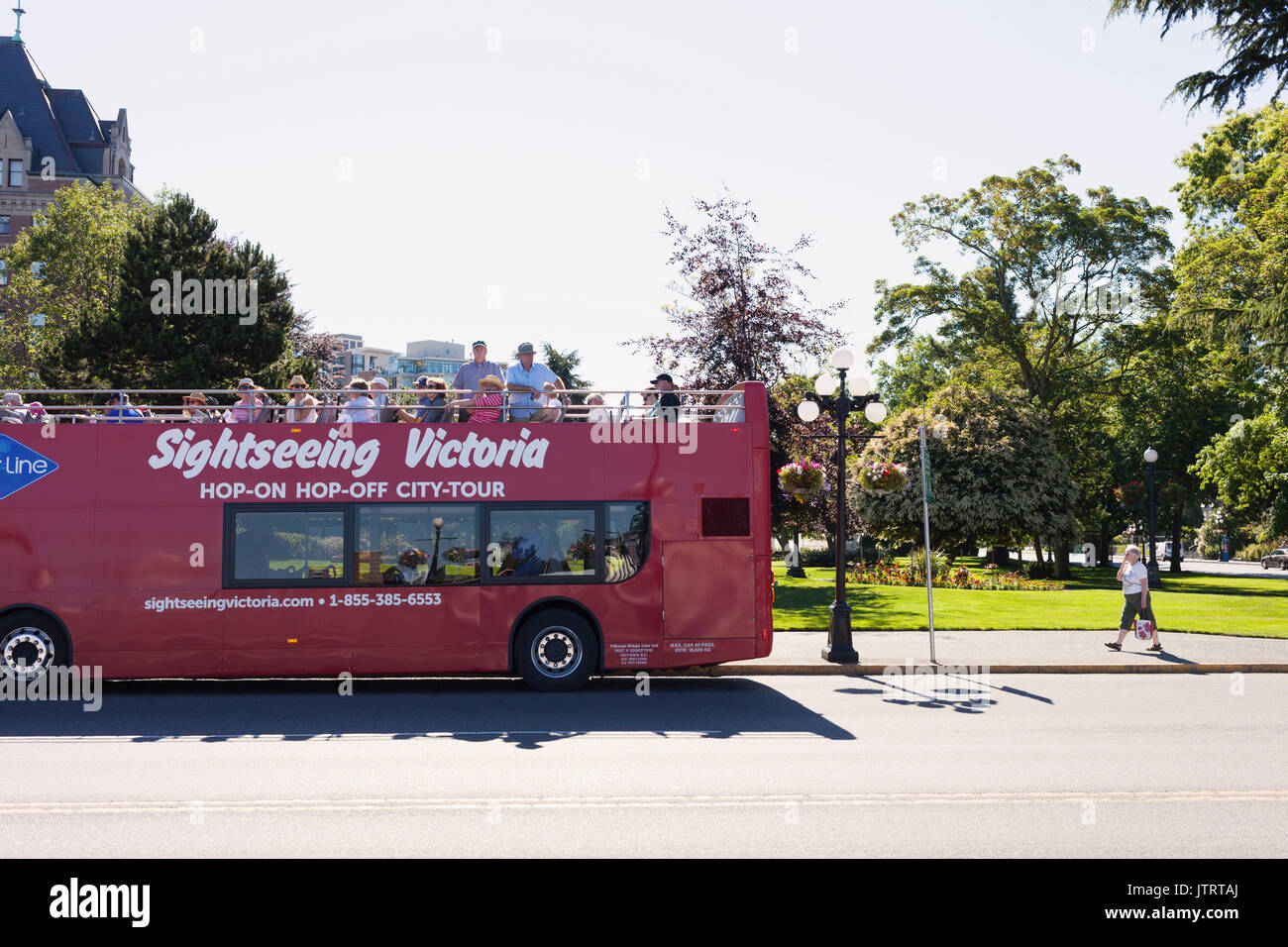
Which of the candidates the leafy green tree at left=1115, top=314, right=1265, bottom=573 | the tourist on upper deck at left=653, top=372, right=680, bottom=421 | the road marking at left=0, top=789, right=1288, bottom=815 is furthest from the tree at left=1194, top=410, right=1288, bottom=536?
the road marking at left=0, top=789, right=1288, bottom=815

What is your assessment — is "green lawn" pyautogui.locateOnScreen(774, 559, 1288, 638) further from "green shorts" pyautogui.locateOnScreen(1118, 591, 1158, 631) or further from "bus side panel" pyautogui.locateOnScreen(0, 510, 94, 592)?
"bus side panel" pyautogui.locateOnScreen(0, 510, 94, 592)

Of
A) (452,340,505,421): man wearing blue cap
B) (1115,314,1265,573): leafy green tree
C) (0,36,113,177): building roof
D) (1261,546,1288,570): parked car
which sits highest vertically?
(0,36,113,177): building roof

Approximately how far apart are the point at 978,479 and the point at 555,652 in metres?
29.4

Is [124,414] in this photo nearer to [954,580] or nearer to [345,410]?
[345,410]

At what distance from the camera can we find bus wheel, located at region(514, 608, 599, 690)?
44.6ft

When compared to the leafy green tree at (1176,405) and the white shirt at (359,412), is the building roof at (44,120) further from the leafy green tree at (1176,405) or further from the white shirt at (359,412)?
the white shirt at (359,412)

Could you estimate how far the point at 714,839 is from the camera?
6.31m

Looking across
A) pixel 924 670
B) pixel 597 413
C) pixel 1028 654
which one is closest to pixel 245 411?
pixel 597 413

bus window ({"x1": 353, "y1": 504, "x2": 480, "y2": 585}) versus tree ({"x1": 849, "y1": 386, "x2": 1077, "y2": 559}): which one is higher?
tree ({"x1": 849, "y1": 386, "x2": 1077, "y2": 559})

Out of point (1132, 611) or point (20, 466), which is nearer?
point (20, 466)

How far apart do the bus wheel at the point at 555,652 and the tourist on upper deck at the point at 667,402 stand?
3022 millimetres

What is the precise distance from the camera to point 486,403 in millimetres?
14047

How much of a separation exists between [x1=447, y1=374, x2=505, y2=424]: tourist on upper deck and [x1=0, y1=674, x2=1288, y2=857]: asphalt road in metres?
3.71

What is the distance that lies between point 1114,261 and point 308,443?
42.5m
